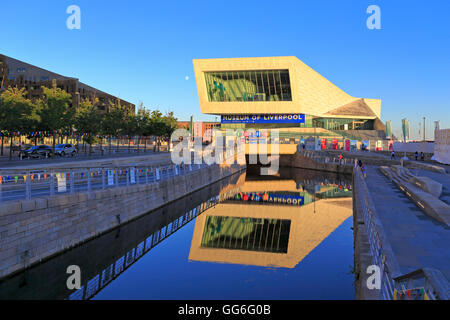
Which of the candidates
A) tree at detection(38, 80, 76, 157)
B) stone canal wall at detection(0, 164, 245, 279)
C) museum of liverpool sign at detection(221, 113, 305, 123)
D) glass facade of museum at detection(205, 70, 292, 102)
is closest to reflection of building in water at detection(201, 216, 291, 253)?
stone canal wall at detection(0, 164, 245, 279)

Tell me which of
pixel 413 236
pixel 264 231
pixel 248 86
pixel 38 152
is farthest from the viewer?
pixel 248 86

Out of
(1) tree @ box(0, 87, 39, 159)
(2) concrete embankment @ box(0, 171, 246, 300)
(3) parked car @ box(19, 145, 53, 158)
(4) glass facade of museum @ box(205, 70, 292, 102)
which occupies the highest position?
(4) glass facade of museum @ box(205, 70, 292, 102)

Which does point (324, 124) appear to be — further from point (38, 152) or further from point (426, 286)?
point (426, 286)

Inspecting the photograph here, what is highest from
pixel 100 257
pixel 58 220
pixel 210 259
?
pixel 58 220

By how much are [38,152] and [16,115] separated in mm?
4438

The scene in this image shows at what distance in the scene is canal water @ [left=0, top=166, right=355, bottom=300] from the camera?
38.3 feet

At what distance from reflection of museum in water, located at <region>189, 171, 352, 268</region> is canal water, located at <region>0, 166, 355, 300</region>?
0.20ft

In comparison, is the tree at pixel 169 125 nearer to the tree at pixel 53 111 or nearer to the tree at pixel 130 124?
the tree at pixel 130 124

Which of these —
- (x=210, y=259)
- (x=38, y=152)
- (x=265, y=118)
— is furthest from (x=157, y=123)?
(x=210, y=259)

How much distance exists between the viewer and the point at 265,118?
86875 millimetres

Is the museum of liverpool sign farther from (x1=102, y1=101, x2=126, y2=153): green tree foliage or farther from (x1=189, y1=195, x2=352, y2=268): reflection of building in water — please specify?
(x1=189, y1=195, x2=352, y2=268): reflection of building in water

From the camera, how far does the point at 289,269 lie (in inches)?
555

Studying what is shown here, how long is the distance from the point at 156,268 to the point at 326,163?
47176 millimetres

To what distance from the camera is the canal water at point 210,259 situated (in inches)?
459
